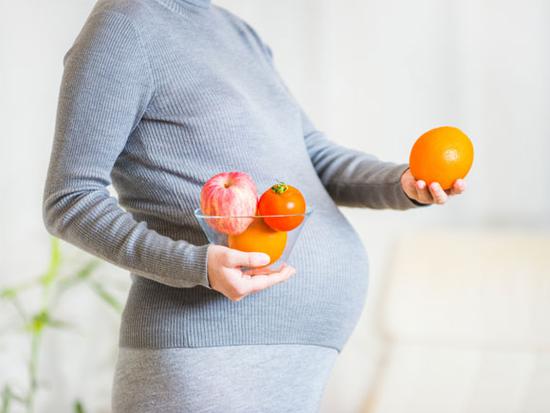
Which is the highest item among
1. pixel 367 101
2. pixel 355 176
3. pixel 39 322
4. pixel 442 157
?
pixel 442 157

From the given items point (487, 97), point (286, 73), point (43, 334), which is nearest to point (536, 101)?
point (487, 97)

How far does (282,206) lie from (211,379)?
23 centimetres

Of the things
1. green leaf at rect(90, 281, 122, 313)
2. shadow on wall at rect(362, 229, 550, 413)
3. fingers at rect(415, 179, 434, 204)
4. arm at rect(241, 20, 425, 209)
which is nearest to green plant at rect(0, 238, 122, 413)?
green leaf at rect(90, 281, 122, 313)

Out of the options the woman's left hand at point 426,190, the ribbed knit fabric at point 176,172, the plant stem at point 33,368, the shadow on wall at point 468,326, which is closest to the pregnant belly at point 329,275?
the ribbed knit fabric at point 176,172

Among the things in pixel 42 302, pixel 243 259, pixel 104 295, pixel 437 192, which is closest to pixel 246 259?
pixel 243 259

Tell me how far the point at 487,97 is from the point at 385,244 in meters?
0.58

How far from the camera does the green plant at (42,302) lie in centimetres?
205

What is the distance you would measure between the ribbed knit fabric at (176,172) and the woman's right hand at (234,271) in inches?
0.7

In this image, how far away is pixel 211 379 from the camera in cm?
82

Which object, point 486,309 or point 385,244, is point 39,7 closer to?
point 385,244

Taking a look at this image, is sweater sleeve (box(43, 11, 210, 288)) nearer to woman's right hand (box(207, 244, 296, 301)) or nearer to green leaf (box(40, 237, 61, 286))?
woman's right hand (box(207, 244, 296, 301))

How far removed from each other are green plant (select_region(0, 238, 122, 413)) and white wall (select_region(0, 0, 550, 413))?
5 centimetres

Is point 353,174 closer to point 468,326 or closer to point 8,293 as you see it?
point 468,326

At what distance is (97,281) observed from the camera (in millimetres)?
2289
